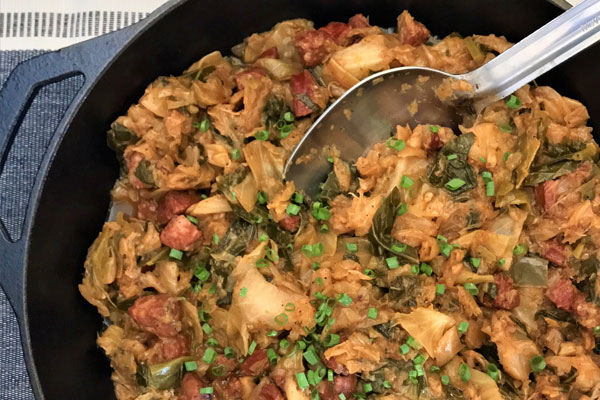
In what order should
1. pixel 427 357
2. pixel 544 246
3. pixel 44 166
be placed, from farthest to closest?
pixel 544 246
pixel 427 357
pixel 44 166

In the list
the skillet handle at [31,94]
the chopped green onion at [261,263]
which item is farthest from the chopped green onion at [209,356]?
the skillet handle at [31,94]

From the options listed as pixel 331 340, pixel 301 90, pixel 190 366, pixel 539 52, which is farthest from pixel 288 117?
pixel 190 366

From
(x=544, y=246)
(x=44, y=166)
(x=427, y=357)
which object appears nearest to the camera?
(x=44, y=166)

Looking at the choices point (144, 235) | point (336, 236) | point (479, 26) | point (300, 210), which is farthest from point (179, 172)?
point (479, 26)

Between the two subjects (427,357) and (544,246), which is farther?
(544,246)

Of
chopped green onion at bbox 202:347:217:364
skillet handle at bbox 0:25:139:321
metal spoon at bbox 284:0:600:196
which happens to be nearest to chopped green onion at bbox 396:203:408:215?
metal spoon at bbox 284:0:600:196

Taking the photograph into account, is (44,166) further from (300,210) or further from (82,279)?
(300,210)

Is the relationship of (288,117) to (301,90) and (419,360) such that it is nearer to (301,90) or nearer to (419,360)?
(301,90)

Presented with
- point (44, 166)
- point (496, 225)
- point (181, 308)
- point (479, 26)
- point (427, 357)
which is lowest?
point (427, 357)
